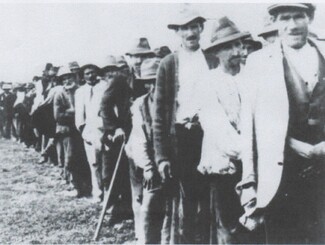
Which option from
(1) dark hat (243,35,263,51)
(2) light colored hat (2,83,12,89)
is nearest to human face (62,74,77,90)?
(1) dark hat (243,35,263,51)

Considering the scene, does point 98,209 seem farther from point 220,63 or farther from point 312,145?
point 312,145

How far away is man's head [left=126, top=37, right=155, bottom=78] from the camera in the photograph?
4.76 meters

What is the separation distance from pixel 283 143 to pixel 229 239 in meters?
0.65

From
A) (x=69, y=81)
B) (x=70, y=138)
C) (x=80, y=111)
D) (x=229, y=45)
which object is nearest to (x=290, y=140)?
(x=229, y=45)

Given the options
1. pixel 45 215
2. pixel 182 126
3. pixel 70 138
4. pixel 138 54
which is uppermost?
pixel 138 54

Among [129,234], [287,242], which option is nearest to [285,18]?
[287,242]

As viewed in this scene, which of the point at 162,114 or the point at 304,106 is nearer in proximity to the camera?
the point at 304,106

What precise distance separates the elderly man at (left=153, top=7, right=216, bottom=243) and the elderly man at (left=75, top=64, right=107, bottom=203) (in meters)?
1.70

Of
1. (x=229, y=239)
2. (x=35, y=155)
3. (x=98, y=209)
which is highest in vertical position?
(x=229, y=239)

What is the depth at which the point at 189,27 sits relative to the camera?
3.27 meters

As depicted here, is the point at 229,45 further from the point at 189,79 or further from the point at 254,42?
the point at 254,42

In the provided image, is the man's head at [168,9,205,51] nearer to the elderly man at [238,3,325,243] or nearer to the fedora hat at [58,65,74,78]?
the elderly man at [238,3,325,243]

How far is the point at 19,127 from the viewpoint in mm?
10922

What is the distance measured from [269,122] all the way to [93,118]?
2691mm
